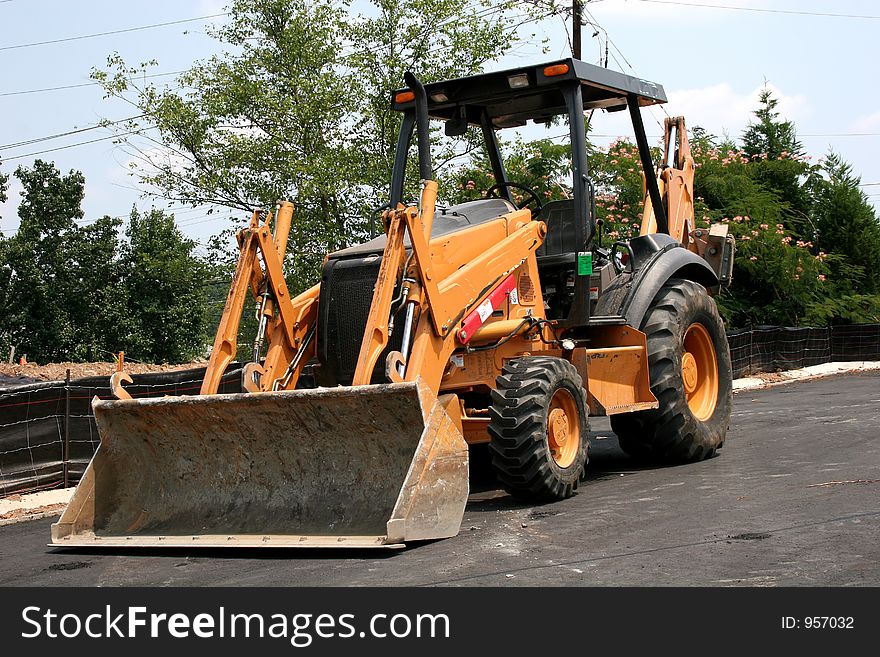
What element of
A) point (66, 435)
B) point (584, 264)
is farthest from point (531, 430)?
point (66, 435)

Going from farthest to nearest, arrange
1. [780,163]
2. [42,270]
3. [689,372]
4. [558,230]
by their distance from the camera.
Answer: [42,270], [780,163], [689,372], [558,230]

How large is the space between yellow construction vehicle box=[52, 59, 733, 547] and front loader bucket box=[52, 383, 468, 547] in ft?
0.05

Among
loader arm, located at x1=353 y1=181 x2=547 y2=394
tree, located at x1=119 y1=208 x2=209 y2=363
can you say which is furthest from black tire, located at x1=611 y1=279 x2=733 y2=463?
tree, located at x1=119 y1=208 x2=209 y2=363

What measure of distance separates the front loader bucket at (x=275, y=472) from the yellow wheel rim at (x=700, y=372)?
4.34 meters

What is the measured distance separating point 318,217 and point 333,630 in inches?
580

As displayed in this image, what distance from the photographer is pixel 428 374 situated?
792cm

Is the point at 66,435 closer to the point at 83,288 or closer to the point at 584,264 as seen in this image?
the point at 584,264

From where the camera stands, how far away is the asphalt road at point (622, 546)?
5.99 metres

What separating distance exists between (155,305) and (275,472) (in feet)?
109

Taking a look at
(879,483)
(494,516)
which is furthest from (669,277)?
(494,516)

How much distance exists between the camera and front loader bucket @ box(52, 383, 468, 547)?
6996mm

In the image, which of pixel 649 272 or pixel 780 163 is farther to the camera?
pixel 780 163

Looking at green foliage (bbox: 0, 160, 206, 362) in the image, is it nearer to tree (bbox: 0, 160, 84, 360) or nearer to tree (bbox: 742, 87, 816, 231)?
tree (bbox: 0, 160, 84, 360)

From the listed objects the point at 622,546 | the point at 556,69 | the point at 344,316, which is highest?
the point at 556,69
